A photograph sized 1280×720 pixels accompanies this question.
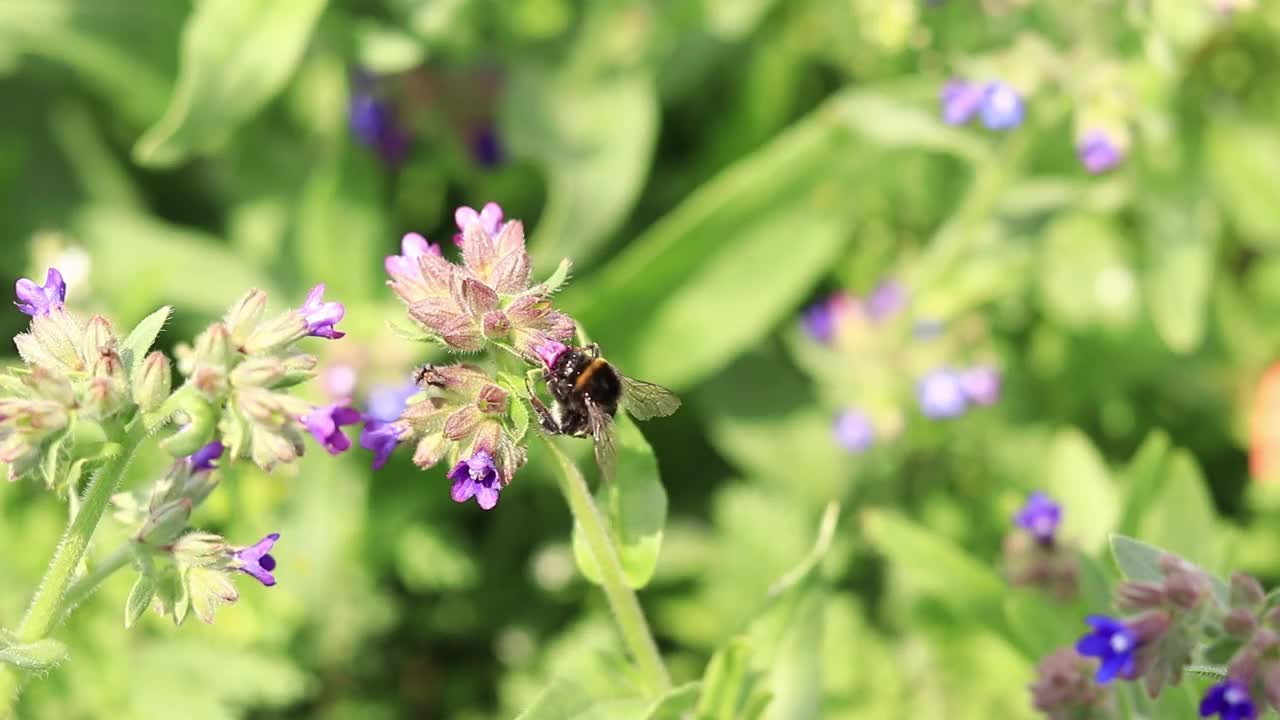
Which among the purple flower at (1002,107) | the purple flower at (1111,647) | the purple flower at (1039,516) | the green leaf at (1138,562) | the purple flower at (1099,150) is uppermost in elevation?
the purple flower at (1002,107)

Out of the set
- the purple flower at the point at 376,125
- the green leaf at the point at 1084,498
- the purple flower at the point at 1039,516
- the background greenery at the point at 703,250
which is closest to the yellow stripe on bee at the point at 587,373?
the purple flower at the point at 1039,516

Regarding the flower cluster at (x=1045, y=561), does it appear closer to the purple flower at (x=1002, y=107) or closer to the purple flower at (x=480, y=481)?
the purple flower at (x=1002, y=107)

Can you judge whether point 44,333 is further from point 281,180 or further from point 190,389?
point 281,180

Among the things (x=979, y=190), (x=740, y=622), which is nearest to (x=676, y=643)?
(x=740, y=622)

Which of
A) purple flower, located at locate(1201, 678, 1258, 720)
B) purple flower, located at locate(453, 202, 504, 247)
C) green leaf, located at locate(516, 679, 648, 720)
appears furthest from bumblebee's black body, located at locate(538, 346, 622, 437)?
purple flower, located at locate(1201, 678, 1258, 720)

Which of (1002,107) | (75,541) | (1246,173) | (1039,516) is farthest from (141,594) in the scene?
→ (1246,173)

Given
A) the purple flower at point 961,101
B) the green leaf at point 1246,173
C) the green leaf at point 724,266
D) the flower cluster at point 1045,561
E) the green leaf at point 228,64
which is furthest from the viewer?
the green leaf at point 1246,173
